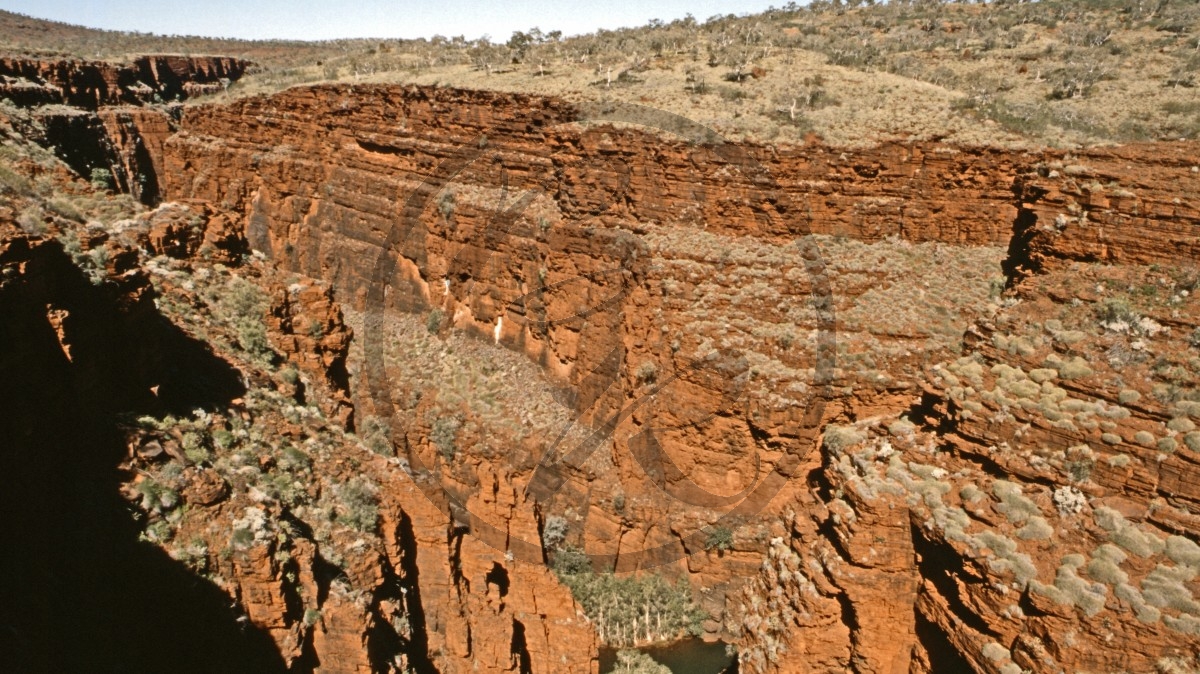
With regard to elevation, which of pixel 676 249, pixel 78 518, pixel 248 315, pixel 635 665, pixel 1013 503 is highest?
pixel 78 518

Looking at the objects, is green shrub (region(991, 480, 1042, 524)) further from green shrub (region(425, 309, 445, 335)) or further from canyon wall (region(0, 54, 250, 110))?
canyon wall (region(0, 54, 250, 110))

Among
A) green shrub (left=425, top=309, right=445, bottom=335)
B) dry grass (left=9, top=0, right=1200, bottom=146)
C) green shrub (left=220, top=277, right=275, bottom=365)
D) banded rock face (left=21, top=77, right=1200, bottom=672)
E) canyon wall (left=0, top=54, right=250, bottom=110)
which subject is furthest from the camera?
canyon wall (left=0, top=54, right=250, bottom=110)

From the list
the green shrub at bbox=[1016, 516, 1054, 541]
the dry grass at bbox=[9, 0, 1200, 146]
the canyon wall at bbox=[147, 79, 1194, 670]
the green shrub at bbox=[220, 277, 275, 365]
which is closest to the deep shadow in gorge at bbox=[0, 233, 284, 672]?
the green shrub at bbox=[220, 277, 275, 365]

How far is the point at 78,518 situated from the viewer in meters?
6.46

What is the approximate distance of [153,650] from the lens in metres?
6.67

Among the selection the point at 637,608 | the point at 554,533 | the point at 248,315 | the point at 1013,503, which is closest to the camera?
the point at 1013,503

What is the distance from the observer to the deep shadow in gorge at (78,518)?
567 centimetres

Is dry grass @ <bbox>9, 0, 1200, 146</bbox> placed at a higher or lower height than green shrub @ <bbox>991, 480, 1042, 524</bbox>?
A: higher

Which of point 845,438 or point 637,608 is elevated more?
point 845,438

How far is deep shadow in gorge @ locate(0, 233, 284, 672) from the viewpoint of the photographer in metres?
5.67

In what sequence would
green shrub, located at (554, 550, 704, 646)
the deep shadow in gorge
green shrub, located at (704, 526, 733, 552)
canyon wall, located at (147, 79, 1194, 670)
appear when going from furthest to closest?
green shrub, located at (554, 550, 704, 646), green shrub, located at (704, 526, 733, 552), canyon wall, located at (147, 79, 1194, 670), the deep shadow in gorge

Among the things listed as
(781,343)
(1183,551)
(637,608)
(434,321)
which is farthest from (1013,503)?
(434,321)

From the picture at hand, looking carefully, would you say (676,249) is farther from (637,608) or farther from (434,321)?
(434,321)

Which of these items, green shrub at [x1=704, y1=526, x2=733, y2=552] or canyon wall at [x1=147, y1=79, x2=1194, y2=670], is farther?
green shrub at [x1=704, y1=526, x2=733, y2=552]
